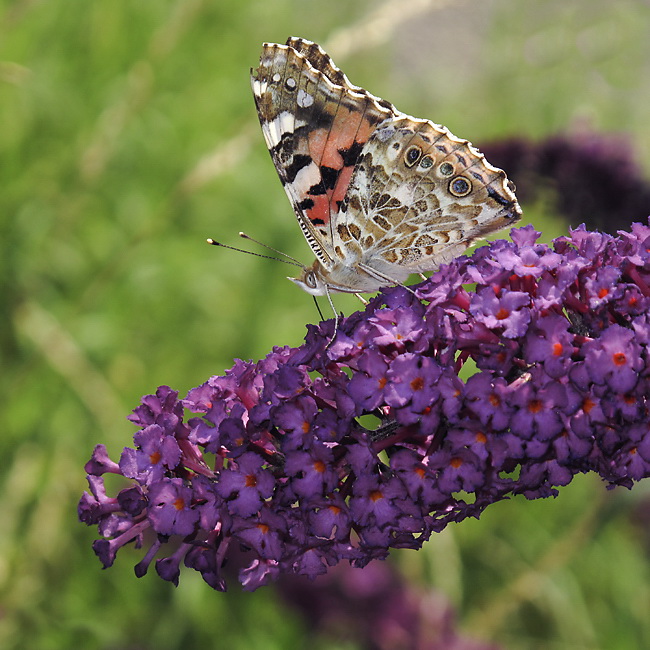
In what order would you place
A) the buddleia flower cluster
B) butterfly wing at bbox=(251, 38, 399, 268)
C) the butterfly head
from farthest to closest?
the butterfly head → butterfly wing at bbox=(251, 38, 399, 268) → the buddleia flower cluster

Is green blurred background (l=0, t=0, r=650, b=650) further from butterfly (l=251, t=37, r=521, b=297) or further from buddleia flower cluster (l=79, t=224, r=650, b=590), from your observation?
buddleia flower cluster (l=79, t=224, r=650, b=590)

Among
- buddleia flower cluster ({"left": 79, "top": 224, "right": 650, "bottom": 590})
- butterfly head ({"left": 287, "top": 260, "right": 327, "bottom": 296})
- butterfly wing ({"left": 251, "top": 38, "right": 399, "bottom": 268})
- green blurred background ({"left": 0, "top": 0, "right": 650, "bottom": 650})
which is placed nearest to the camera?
buddleia flower cluster ({"left": 79, "top": 224, "right": 650, "bottom": 590})

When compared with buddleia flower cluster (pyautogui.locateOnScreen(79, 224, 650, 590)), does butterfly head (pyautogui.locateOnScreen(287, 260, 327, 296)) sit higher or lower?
higher

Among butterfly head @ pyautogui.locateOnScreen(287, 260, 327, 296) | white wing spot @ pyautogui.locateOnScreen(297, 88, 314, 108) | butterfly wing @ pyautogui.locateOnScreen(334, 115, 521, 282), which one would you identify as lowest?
butterfly head @ pyautogui.locateOnScreen(287, 260, 327, 296)

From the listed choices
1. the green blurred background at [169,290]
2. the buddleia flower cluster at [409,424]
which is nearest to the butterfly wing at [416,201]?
the buddleia flower cluster at [409,424]

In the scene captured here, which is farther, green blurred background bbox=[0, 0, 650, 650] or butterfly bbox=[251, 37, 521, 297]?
green blurred background bbox=[0, 0, 650, 650]

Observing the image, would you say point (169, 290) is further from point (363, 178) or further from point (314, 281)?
point (363, 178)

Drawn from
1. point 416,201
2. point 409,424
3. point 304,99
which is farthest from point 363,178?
point 409,424

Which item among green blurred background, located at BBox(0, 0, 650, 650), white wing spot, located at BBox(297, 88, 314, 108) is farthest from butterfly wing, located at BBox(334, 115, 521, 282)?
green blurred background, located at BBox(0, 0, 650, 650)

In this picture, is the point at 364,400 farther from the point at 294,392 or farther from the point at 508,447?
the point at 508,447
